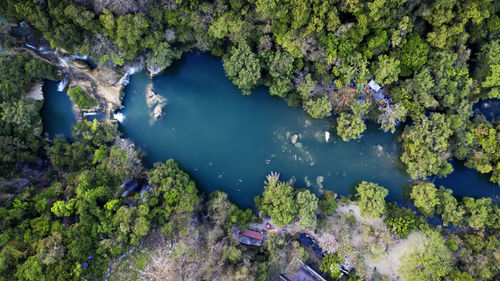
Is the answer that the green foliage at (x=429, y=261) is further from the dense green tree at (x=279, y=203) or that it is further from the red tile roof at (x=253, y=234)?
the red tile roof at (x=253, y=234)

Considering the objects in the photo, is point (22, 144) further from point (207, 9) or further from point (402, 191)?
point (402, 191)

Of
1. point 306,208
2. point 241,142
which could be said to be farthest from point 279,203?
point 241,142

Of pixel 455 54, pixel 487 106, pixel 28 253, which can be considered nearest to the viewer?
pixel 28 253

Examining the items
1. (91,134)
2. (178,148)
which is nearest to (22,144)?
(91,134)

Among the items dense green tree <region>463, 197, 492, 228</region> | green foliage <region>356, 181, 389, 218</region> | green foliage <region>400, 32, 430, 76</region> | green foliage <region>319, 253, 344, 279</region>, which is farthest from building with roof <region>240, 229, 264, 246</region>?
green foliage <region>400, 32, 430, 76</region>

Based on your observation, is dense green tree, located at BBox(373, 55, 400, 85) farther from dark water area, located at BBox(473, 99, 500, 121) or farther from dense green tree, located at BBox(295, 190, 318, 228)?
dense green tree, located at BBox(295, 190, 318, 228)

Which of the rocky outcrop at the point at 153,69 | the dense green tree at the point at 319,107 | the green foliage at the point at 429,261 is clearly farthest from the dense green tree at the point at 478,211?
the rocky outcrop at the point at 153,69

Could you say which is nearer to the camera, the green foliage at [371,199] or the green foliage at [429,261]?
the green foliage at [429,261]
